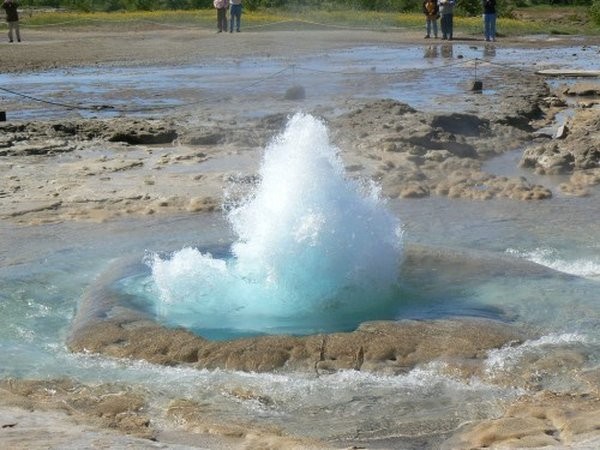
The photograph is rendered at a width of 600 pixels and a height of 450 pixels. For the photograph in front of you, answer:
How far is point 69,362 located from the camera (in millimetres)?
6348

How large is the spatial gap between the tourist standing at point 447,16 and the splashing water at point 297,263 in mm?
20861

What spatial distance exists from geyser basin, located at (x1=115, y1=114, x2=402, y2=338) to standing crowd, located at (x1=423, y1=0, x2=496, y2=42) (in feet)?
68.4

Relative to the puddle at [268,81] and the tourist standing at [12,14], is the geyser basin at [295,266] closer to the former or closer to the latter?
the puddle at [268,81]

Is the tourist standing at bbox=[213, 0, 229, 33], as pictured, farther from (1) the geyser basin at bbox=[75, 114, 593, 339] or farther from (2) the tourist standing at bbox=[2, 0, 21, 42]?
(1) the geyser basin at bbox=[75, 114, 593, 339]

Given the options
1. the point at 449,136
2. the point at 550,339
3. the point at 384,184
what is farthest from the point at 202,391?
the point at 449,136

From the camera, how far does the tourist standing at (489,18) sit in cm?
2847

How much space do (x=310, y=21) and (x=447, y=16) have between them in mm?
7860

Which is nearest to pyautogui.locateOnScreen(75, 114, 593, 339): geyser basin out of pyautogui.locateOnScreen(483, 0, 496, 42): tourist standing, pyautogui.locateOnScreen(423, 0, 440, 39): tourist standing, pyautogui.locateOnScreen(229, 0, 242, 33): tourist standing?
pyautogui.locateOnScreen(483, 0, 496, 42): tourist standing

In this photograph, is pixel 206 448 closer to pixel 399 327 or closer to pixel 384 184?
pixel 399 327

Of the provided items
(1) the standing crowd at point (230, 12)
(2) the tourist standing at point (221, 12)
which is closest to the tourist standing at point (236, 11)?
(1) the standing crowd at point (230, 12)

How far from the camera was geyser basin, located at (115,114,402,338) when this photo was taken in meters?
7.14

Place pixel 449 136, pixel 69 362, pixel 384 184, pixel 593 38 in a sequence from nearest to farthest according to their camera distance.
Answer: pixel 69 362
pixel 384 184
pixel 449 136
pixel 593 38

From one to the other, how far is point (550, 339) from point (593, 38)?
2763 centimetres

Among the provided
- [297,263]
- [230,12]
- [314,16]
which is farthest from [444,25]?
[297,263]
